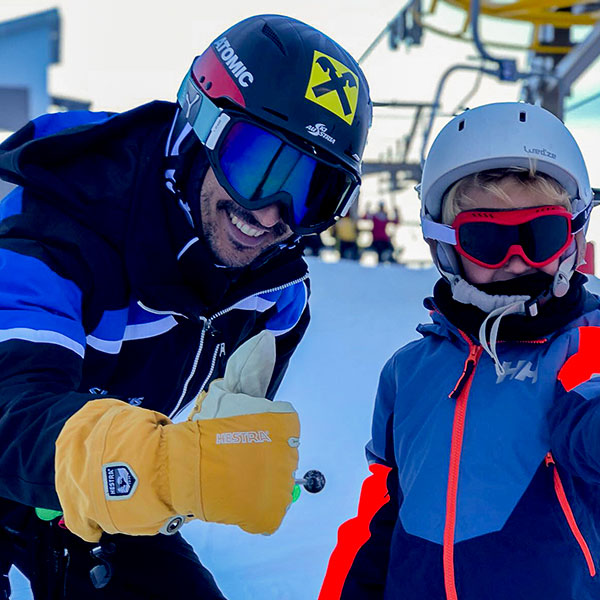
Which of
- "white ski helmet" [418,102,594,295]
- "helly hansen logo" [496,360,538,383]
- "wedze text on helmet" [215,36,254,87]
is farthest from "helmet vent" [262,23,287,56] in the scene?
"helly hansen logo" [496,360,538,383]

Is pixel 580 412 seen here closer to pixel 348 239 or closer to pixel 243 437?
pixel 243 437

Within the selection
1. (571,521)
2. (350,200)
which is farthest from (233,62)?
(571,521)

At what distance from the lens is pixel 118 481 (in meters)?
1.20

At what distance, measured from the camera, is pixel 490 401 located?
5.69 ft

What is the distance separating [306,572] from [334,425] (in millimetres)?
1438

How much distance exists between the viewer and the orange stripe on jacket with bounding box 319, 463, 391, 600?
78.0 inches

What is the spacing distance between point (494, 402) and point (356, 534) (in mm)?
553

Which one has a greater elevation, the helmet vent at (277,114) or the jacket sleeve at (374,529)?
the helmet vent at (277,114)

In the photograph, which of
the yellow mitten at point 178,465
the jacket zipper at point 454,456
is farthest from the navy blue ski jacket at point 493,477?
the yellow mitten at point 178,465

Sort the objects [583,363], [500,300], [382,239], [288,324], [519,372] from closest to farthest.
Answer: [583,363] < [519,372] < [500,300] < [288,324] < [382,239]

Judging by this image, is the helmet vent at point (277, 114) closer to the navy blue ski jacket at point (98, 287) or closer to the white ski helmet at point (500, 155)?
the navy blue ski jacket at point (98, 287)

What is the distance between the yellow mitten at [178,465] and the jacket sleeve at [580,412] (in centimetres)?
56

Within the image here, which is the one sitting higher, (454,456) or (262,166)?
(262,166)

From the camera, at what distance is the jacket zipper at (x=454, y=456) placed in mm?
1665
